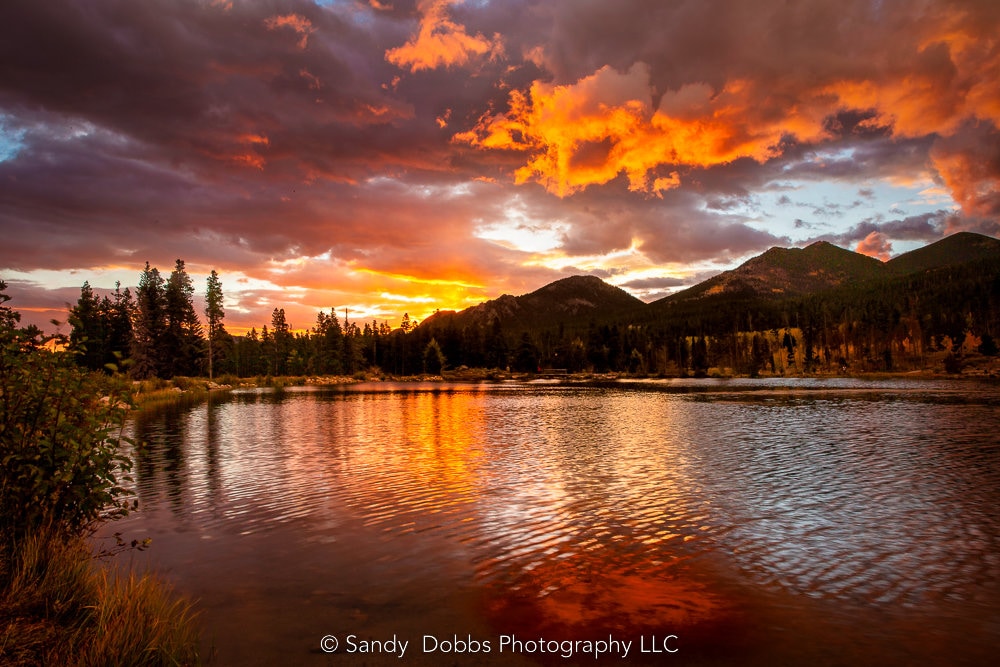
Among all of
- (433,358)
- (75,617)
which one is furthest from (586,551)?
(433,358)

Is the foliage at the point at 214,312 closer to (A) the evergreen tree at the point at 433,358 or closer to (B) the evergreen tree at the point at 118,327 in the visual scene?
(B) the evergreen tree at the point at 118,327

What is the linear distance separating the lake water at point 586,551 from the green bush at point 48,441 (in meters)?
2.91

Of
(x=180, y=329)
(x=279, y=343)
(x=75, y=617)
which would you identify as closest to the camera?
(x=75, y=617)

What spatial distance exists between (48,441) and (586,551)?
11.2m

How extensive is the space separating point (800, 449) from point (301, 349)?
181 metres

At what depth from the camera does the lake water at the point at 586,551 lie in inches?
339

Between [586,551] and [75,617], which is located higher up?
[75,617]

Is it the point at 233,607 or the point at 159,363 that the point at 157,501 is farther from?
the point at 159,363

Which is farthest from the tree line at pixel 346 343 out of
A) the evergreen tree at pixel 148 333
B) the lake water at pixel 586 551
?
the lake water at pixel 586 551

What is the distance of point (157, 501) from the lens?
18.2 metres

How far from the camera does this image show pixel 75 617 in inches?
303

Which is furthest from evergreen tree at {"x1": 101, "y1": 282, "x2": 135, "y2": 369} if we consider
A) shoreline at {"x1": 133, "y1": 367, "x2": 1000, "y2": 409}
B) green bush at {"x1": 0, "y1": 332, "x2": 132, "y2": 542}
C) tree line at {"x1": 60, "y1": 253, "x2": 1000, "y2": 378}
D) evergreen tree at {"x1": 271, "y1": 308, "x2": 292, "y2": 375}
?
green bush at {"x1": 0, "y1": 332, "x2": 132, "y2": 542}

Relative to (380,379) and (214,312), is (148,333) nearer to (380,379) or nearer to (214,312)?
(214,312)

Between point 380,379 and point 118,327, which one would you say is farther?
point 380,379
